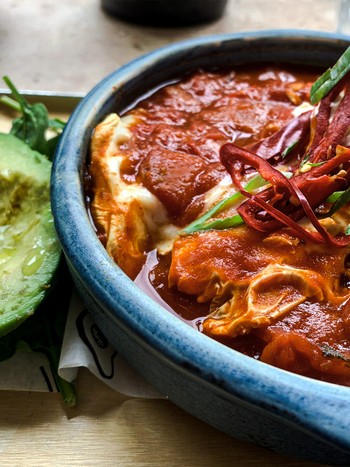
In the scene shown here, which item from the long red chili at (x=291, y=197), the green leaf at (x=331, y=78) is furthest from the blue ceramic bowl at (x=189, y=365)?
the green leaf at (x=331, y=78)

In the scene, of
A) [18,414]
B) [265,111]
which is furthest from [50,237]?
[265,111]

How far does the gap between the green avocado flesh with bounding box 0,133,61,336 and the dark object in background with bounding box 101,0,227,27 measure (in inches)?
72.6

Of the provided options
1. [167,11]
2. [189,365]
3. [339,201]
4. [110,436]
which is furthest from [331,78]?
[167,11]

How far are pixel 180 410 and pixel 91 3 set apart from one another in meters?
3.01

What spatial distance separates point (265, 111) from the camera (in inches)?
67.6

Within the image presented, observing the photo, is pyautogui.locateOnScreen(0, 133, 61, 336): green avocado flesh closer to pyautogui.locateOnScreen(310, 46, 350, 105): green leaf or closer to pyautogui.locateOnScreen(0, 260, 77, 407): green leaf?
pyautogui.locateOnScreen(0, 260, 77, 407): green leaf

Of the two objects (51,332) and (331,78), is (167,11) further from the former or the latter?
(51,332)

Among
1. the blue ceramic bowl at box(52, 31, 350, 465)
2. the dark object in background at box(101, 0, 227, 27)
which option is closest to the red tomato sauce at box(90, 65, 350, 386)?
the blue ceramic bowl at box(52, 31, 350, 465)

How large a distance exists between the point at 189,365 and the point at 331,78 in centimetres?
92

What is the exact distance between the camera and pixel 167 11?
10.5 ft

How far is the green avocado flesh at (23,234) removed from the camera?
51.9 inches

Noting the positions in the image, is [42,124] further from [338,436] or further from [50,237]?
[338,436]

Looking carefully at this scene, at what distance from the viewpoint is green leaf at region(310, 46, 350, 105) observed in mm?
1482

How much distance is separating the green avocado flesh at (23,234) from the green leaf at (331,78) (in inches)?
30.3
